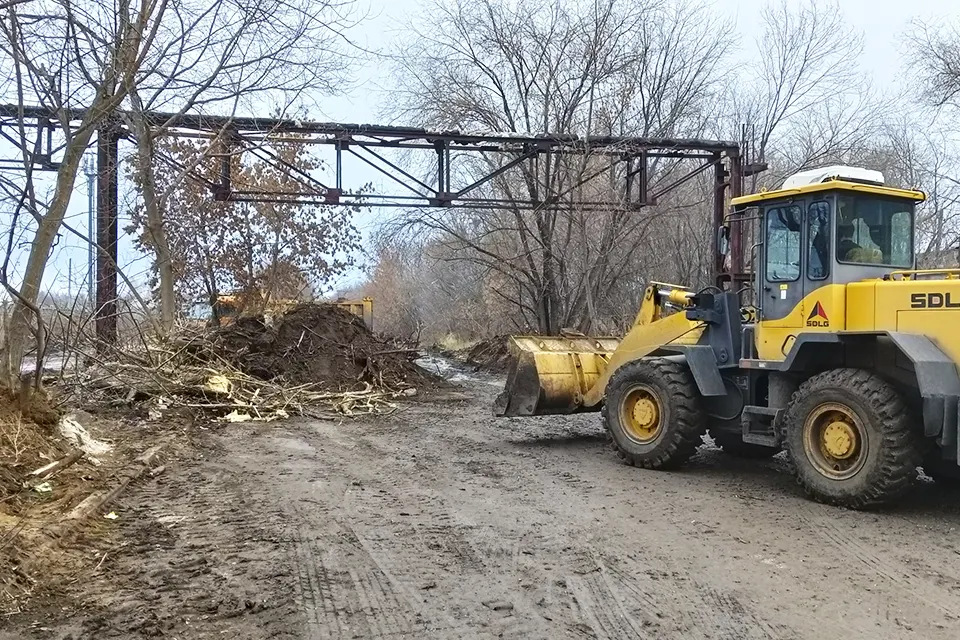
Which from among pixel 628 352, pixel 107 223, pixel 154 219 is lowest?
pixel 628 352

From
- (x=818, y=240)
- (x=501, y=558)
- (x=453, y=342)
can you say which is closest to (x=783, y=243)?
A: (x=818, y=240)

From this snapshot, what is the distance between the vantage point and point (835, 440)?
657 cm

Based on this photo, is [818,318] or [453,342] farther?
[453,342]

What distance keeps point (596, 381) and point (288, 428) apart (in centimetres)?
468

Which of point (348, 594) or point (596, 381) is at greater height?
point (596, 381)

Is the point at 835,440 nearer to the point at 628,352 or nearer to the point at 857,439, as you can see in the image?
Result: the point at 857,439

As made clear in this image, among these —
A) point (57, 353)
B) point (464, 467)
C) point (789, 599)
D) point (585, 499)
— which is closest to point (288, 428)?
point (57, 353)

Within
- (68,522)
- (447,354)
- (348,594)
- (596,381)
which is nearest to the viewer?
(348,594)

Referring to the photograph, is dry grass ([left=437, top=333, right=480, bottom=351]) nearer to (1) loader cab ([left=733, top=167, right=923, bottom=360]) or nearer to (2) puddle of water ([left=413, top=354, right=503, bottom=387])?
(2) puddle of water ([left=413, top=354, right=503, bottom=387])

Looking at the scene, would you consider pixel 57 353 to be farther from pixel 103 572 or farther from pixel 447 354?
pixel 447 354

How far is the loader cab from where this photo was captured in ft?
23.3

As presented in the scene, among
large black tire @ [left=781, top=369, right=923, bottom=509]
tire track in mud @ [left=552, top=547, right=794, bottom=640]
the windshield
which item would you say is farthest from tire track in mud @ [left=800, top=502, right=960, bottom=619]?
the windshield

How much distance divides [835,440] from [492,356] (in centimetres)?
1720

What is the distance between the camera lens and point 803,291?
7.30 m
